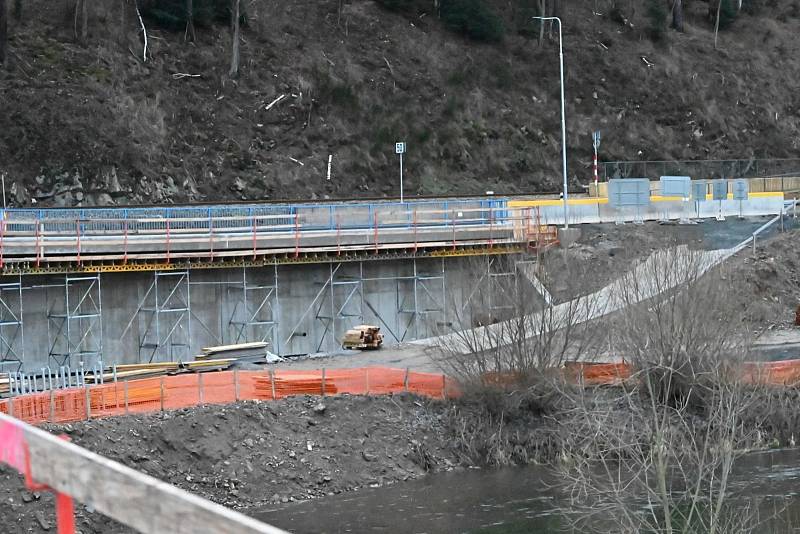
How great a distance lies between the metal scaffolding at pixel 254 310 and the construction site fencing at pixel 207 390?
490 cm

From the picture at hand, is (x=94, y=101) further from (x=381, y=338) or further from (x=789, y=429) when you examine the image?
(x=789, y=429)

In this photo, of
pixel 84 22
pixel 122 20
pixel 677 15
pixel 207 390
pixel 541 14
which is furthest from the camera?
pixel 677 15

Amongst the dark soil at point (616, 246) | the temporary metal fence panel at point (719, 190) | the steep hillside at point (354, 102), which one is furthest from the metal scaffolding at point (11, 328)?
the temporary metal fence panel at point (719, 190)

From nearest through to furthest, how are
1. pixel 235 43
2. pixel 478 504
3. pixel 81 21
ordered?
1. pixel 478 504
2. pixel 81 21
3. pixel 235 43

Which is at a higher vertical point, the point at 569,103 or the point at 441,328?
the point at 569,103

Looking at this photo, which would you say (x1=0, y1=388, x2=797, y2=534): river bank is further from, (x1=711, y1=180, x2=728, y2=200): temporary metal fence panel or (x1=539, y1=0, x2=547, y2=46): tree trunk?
(x1=539, y1=0, x2=547, y2=46): tree trunk

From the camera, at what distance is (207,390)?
1252 inches

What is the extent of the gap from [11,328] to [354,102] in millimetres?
35637

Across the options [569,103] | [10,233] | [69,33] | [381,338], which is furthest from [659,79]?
[10,233]

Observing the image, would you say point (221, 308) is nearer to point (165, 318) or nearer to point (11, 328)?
point (165, 318)

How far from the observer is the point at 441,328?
4291 centimetres

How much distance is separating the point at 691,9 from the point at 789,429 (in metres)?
62.4

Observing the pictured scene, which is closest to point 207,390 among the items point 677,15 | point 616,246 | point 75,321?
point 75,321

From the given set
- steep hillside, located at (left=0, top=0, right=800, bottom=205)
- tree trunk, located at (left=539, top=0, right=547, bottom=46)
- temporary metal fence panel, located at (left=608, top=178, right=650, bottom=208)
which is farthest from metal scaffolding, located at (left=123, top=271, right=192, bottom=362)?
tree trunk, located at (left=539, top=0, right=547, bottom=46)
